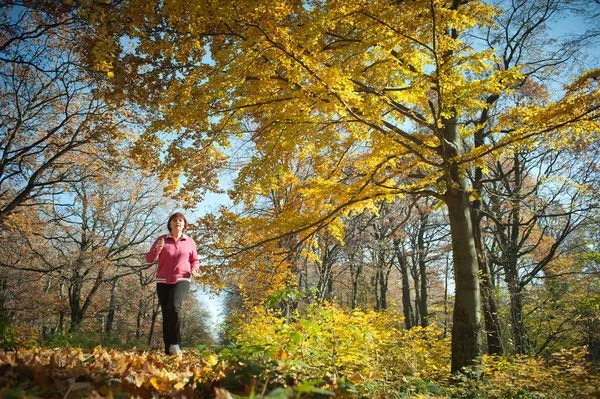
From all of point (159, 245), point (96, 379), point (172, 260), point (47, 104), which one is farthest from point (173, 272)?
point (47, 104)

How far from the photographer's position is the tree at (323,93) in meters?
3.64

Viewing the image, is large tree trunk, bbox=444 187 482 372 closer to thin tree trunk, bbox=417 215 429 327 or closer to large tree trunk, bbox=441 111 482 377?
large tree trunk, bbox=441 111 482 377

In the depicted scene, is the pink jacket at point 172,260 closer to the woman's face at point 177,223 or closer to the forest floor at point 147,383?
the woman's face at point 177,223

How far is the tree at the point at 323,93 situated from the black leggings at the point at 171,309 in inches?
53.9

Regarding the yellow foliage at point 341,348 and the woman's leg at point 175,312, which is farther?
the woman's leg at point 175,312

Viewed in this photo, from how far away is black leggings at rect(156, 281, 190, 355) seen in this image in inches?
143

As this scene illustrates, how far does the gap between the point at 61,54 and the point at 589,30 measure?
1240cm

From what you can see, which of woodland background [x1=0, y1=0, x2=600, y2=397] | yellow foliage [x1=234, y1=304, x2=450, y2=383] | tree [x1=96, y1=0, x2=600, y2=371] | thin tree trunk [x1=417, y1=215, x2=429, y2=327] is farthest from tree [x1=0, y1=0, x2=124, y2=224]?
thin tree trunk [x1=417, y1=215, x2=429, y2=327]

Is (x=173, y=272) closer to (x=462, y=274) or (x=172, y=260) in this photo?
(x=172, y=260)

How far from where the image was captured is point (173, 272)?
388 cm

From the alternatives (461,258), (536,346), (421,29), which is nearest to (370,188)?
(461,258)

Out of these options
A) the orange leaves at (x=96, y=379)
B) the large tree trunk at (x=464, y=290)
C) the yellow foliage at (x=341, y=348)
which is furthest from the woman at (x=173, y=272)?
the large tree trunk at (x=464, y=290)

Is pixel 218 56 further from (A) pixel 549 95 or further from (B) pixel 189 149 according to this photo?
(A) pixel 549 95

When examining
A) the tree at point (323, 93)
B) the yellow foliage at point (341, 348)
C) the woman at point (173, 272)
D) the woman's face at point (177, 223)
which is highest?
the tree at point (323, 93)
